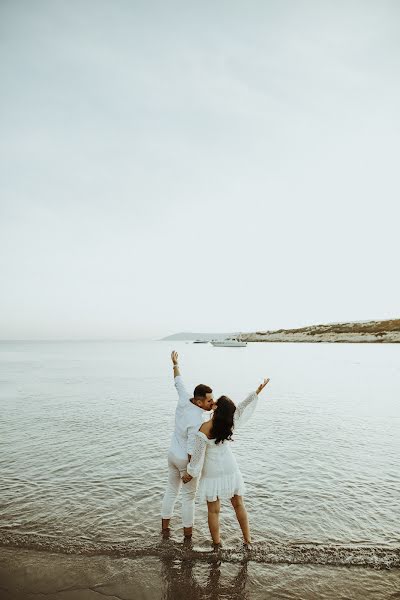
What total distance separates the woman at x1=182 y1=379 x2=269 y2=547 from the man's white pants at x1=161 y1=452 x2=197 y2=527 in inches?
11.4

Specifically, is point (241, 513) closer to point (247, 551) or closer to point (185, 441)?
point (247, 551)

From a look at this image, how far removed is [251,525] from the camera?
7723 mm

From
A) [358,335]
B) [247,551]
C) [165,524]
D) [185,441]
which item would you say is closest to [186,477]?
[185,441]

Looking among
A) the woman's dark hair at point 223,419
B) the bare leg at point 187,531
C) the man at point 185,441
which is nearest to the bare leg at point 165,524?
the man at point 185,441

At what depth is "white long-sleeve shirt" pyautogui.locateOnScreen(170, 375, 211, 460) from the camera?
646 cm

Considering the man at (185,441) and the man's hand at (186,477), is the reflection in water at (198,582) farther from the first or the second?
the man's hand at (186,477)

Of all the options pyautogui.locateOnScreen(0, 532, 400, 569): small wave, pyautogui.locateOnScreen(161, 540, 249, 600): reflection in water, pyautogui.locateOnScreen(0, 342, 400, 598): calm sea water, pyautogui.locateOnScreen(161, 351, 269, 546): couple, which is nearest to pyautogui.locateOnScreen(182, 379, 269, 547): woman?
pyautogui.locateOnScreen(161, 351, 269, 546): couple

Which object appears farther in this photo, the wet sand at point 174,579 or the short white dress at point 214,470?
the short white dress at point 214,470

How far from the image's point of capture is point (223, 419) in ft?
20.2

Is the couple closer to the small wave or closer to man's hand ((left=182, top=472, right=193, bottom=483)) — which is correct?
man's hand ((left=182, top=472, right=193, bottom=483))

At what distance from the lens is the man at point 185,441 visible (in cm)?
644

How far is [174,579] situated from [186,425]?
83.5 inches

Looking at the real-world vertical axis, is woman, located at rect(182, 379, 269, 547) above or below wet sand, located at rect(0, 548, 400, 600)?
above

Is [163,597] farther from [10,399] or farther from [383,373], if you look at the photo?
[383,373]
